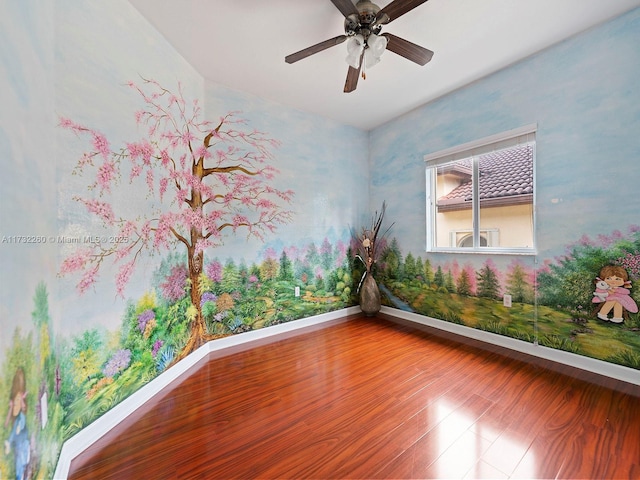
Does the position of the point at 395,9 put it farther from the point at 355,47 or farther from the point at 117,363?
the point at 117,363

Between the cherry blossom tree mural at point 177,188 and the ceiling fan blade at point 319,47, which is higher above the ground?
the ceiling fan blade at point 319,47

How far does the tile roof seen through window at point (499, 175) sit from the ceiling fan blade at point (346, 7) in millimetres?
1848

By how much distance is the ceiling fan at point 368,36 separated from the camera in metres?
1.51

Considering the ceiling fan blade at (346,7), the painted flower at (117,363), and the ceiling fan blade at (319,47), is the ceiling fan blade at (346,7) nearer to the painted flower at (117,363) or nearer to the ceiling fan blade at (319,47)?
the ceiling fan blade at (319,47)

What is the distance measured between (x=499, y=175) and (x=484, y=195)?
224 millimetres

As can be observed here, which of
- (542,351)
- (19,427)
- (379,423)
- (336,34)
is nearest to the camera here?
(19,427)

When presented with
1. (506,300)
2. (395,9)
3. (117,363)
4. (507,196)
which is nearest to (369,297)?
(506,300)

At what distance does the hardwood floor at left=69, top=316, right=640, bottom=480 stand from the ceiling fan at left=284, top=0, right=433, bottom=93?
2268 millimetres

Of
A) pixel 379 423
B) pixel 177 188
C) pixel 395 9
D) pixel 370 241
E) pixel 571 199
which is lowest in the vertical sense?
pixel 379 423

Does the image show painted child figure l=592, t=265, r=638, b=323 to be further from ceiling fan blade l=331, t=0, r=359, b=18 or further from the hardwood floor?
ceiling fan blade l=331, t=0, r=359, b=18

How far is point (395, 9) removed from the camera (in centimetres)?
151

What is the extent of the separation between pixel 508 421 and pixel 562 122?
88.0 inches

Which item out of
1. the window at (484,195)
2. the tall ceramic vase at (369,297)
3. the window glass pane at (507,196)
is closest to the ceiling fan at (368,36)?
the window at (484,195)

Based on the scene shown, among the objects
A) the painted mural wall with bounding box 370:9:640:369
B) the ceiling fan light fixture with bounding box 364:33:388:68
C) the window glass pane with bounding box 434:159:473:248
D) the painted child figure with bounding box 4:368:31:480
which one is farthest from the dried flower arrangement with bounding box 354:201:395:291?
the painted child figure with bounding box 4:368:31:480
